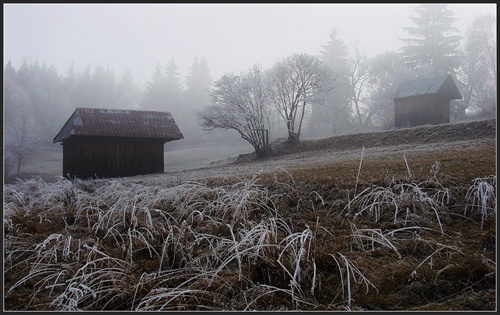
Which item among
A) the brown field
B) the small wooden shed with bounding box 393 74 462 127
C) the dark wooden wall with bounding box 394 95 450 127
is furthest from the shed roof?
the brown field

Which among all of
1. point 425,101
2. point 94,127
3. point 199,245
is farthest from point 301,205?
point 425,101

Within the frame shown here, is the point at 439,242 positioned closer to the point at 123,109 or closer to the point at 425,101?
the point at 123,109

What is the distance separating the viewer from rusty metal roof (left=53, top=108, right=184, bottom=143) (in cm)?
1448

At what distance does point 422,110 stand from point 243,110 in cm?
1151

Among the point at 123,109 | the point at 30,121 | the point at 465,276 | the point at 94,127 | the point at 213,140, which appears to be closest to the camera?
the point at 465,276

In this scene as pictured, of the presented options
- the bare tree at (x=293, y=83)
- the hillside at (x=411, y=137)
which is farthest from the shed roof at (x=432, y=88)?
the hillside at (x=411, y=137)

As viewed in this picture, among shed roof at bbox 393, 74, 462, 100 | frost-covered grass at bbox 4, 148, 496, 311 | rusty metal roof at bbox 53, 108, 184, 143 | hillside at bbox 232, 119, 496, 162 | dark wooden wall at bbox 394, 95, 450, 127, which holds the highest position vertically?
shed roof at bbox 393, 74, 462, 100

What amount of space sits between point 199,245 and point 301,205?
103cm

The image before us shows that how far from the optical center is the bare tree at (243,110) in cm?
1847

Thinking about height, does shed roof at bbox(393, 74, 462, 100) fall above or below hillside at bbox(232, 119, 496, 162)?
above

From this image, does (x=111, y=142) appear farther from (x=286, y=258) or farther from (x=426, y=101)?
(x=426, y=101)

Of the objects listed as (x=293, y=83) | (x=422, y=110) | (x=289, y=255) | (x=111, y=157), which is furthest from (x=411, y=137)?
(x=289, y=255)

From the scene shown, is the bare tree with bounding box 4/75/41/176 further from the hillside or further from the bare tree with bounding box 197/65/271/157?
the hillside

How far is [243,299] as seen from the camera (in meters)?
1.75
